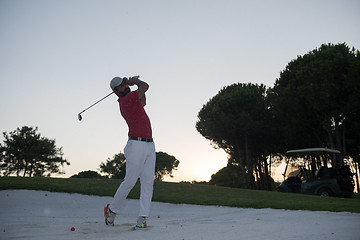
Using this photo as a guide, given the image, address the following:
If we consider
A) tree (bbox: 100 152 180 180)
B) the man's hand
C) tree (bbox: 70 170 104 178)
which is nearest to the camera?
A: the man's hand

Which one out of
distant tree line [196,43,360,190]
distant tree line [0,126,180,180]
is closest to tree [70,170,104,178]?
distant tree line [0,126,180,180]

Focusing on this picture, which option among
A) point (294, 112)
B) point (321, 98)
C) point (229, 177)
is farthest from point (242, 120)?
point (229, 177)

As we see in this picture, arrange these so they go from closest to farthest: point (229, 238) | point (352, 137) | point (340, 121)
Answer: point (229, 238) → point (340, 121) → point (352, 137)

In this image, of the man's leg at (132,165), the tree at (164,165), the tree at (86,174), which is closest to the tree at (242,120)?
the tree at (86,174)

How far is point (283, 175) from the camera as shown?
18641 mm

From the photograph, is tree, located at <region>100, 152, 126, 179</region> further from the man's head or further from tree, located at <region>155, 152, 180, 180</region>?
the man's head

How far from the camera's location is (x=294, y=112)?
24.1 m

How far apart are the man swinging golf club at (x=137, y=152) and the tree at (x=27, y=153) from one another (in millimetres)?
31645

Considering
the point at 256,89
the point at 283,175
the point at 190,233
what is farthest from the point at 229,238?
the point at 256,89

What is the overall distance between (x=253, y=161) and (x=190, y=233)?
32601 millimetres

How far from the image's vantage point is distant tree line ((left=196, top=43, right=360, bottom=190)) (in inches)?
839

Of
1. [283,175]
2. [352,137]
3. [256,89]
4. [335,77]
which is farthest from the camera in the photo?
[256,89]

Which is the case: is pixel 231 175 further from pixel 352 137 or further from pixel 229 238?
pixel 229 238

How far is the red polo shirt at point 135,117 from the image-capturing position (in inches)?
191
